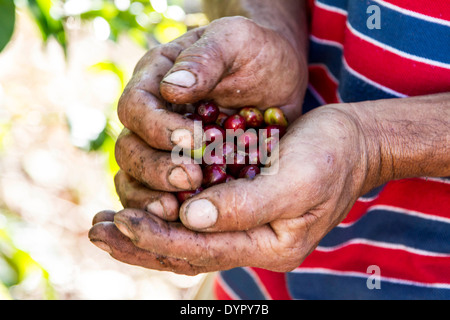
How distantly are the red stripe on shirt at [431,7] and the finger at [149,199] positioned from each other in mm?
834

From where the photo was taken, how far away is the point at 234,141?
149 centimetres

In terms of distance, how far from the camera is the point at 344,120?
127 centimetres

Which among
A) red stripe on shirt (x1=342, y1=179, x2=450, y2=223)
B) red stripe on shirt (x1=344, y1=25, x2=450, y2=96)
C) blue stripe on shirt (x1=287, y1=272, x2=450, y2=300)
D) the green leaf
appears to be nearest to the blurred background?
the green leaf

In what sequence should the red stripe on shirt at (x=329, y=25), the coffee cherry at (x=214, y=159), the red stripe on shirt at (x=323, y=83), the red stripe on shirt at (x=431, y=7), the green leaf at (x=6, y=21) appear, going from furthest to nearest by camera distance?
the red stripe on shirt at (x=323, y=83) → the red stripe on shirt at (x=329, y=25) → the coffee cherry at (x=214, y=159) → the red stripe on shirt at (x=431, y=7) → the green leaf at (x=6, y=21)

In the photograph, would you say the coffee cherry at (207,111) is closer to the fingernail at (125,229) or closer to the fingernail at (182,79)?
the fingernail at (182,79)

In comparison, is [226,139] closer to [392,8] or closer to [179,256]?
[179,256]

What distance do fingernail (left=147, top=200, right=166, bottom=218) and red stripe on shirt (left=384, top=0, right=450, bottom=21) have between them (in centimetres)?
87

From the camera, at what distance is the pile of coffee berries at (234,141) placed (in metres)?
1.33

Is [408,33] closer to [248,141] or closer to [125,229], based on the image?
[248,141]

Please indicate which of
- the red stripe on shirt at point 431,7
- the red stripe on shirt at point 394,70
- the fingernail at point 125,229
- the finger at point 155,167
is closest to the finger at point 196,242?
Answer: the fingernail at point 125,229

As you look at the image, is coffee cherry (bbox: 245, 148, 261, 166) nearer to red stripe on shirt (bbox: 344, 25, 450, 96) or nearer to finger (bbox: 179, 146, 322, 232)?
finger (bbox: 179, 146, 322, 232)

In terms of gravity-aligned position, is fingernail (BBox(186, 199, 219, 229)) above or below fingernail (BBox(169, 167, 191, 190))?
below

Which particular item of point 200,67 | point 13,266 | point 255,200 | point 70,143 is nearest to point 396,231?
point 255,200

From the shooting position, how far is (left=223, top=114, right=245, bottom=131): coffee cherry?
1488mm
